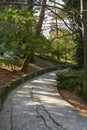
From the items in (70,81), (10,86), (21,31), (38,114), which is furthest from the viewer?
(21,31)

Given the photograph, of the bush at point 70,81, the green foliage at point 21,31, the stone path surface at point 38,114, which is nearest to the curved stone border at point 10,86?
the stone path surface at point 38,114

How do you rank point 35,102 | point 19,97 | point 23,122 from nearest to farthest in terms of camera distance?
point 23,122 < point 35,102 < point 19,97


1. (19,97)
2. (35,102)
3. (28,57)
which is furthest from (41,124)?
(28,57)

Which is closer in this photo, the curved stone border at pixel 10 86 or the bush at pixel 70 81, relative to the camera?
the curved stone border at pixel 10 86

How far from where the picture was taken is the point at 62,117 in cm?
947

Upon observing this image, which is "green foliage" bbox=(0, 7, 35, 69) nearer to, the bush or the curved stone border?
the curved stone border

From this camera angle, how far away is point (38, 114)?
9.68 meters

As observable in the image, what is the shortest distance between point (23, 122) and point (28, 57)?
1515 cm

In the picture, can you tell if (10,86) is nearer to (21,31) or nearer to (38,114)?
(38,114)

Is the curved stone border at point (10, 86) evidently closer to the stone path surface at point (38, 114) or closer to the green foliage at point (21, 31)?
the stone path surface at point (38, 114)

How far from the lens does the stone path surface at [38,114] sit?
8.50 metres

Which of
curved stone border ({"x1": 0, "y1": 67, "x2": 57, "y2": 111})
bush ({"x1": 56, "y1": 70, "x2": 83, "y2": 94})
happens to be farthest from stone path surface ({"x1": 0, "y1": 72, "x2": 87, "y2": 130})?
bush ({"x1": 56, "y1": 70, "x2": 83, "y2": 94})

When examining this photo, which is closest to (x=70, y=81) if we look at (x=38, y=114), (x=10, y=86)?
(x=10, y=86)

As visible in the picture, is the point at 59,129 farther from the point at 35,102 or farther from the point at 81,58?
the point at 81,58
